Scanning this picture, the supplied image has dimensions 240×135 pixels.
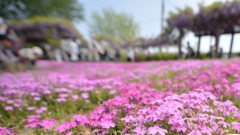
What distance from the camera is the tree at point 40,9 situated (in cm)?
3225

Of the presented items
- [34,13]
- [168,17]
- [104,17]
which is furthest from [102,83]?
[104,17]

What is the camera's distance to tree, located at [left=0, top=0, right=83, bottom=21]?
32.2 m

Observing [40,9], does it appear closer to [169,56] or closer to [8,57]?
[169,56]

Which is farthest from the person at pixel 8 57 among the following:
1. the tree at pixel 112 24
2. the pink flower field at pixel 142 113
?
the tree at pixel 112 24

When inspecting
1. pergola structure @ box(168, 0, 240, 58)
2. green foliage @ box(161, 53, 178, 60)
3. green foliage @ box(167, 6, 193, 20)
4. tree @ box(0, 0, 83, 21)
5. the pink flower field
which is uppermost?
tree @ box(0, 0, 83, 21)

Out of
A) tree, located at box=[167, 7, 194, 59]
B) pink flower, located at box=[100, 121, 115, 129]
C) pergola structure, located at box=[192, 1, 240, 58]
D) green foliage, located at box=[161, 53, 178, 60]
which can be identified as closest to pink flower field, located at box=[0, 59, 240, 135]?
pink flower, located at box=[100, 121, 115, 129]

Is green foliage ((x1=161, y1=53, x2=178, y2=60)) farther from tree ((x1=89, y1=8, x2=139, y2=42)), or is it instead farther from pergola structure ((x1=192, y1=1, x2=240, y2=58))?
tree ((x1=89, y1=8, x2=139, y2=42))

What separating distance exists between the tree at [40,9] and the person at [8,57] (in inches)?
949

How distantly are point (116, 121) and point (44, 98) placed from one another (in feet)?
9.86

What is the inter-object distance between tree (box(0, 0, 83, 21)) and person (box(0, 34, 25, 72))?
2409 centimetres

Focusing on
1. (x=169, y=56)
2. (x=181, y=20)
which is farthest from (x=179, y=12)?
(x=169, y=56)

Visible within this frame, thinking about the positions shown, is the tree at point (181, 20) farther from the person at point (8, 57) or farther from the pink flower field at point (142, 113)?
the person at point (8, 57)

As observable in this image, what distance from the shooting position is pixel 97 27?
156ft

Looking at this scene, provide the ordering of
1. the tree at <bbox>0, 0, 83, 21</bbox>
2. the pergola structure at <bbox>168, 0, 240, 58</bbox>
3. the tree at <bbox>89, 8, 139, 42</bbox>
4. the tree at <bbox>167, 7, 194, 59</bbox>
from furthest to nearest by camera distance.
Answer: the tree at <bbox>89, 8, 139, 42</bbox> < the tree at <bbox>0, 0, 83, 21</bbox> < the tree at <bbox>167, 7, 194, 59</bbox> < the pergola structure at <bbox>168, 0, 240, 58</bbox>
